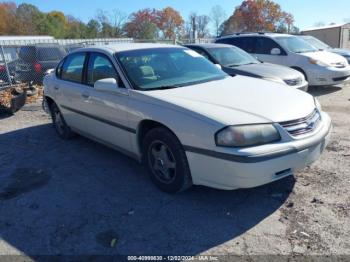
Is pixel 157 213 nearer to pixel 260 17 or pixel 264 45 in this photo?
pixel 264 45

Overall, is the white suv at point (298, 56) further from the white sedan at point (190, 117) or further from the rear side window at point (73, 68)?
the rear side window at point (73, 68)

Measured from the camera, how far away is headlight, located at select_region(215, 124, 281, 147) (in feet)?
9.45

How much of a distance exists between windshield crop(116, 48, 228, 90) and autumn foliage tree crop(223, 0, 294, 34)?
68.7 meters

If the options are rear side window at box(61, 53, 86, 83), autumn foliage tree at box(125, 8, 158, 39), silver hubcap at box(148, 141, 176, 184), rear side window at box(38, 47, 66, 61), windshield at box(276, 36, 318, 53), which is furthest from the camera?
autumn foliage tree at box(125, 8, 158, 39)

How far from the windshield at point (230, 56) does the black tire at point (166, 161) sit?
470 cm

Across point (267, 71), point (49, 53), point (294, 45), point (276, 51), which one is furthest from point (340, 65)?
point (49, 53)

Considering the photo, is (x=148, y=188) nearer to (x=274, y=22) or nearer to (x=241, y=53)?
(x=241, y=53)

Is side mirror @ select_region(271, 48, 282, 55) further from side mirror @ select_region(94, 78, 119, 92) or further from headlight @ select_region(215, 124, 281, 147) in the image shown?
headlight @ select_region(215, 124, 281, 147)

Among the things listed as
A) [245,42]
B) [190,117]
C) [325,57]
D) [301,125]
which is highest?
[245,42]

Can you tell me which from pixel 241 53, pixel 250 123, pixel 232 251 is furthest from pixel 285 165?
pixel 241 53

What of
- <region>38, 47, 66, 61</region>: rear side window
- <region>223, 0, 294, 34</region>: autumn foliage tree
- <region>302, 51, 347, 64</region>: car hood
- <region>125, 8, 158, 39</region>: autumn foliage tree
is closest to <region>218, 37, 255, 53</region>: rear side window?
<region>302, 51, 347, 64</region>: car hood

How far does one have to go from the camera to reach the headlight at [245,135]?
288 cm

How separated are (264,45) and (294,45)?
0.87 meters

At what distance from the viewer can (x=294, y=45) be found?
32.0 feet
